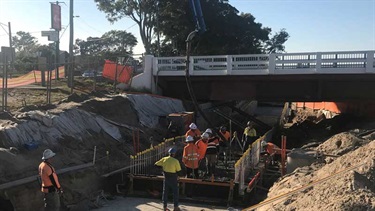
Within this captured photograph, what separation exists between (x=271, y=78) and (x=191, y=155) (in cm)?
1092

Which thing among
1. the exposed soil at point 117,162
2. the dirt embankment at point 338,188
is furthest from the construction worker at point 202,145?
the dirt embankment at point 338,188

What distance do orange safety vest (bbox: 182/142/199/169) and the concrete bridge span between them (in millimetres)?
10449

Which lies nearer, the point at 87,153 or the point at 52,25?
the point at 87,153

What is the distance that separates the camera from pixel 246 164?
12.1m

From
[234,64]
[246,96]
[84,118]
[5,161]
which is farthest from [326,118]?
[5,161]

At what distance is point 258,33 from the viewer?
1998 inches

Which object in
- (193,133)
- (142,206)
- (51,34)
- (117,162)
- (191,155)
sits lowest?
(142,206)

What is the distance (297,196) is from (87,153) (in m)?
8.05

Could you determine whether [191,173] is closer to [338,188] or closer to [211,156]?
[211,156]

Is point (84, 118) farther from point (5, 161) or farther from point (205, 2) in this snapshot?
point (205, 2)

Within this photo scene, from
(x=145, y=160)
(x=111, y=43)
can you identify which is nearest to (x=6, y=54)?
(x=145, y=160)

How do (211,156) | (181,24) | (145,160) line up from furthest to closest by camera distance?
(181,24) → (145,160) → (211,156)

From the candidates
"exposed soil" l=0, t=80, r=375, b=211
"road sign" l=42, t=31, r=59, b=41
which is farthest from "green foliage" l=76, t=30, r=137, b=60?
"exposed soil" l=0, t=80, r=375, b=211

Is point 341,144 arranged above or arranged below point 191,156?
above
